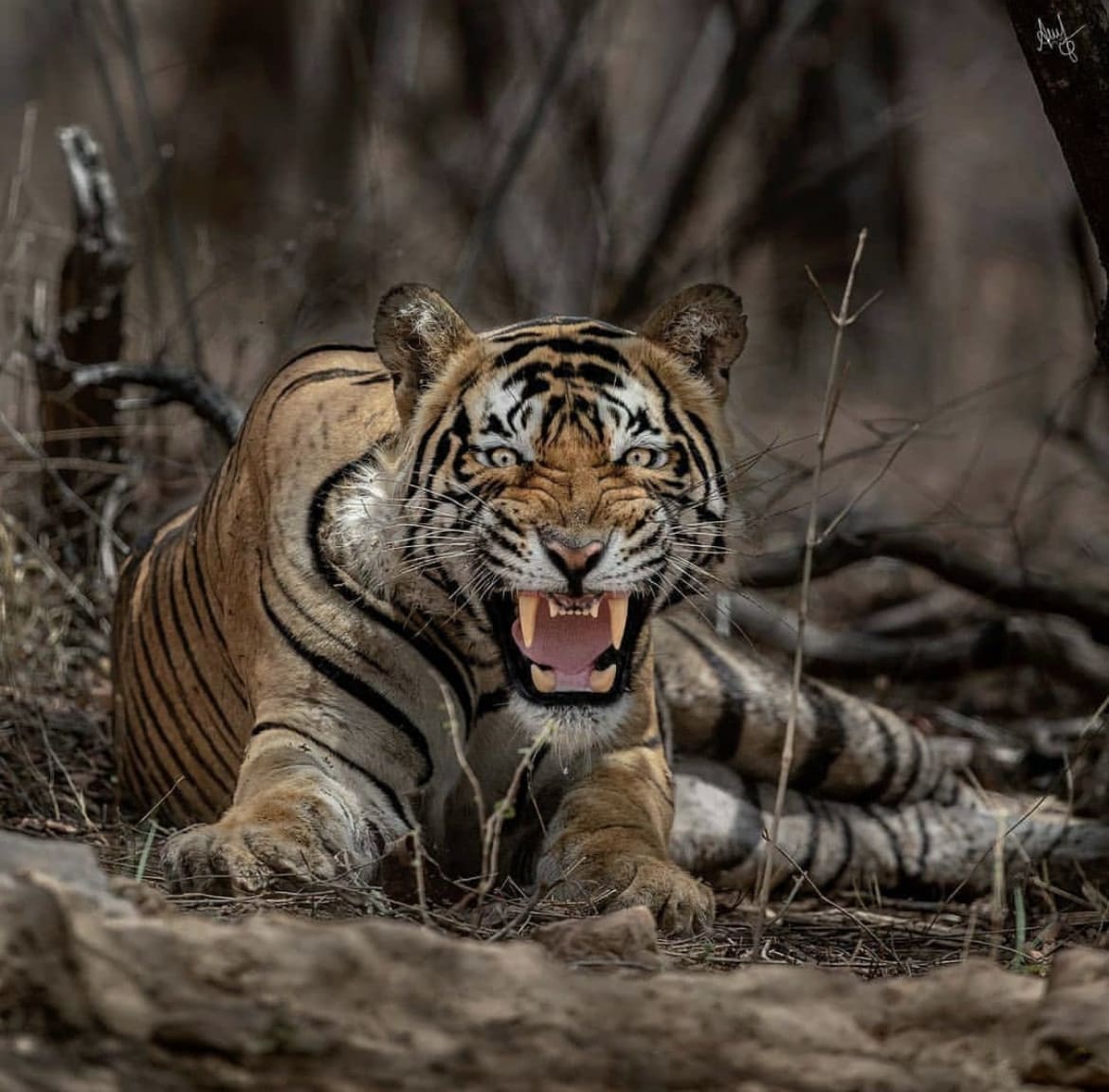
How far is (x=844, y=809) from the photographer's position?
18.3 ft

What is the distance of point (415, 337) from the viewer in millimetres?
3928

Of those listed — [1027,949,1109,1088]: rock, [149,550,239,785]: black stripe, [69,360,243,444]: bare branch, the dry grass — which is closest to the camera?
[1027,949,1109,1088]: rock

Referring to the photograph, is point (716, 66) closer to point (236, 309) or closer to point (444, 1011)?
point (236, 309)

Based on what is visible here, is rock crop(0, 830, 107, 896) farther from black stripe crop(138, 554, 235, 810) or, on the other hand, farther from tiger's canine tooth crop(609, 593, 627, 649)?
black stripe crop(138, 554, 235, 810)

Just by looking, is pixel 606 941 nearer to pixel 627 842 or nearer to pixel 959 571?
pixel 627 842

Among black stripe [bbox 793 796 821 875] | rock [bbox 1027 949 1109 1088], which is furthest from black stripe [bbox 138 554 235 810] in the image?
rock [bbox 1027 949 1109 1088]

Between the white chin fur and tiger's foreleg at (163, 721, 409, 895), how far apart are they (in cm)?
40

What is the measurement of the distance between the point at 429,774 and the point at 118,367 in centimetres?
247

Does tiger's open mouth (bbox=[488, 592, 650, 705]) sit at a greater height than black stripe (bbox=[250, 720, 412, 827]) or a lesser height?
greater

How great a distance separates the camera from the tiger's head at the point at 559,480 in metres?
3.64

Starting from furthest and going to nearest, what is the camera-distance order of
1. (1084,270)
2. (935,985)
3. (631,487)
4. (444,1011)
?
(1084,270)
(631,487)
(935,985)
(444,1011)

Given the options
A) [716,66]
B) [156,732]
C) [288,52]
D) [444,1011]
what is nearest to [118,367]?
[156,732]

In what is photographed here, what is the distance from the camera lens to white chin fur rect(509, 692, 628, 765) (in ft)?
12.1

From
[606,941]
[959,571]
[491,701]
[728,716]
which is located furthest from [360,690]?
[959,571]
